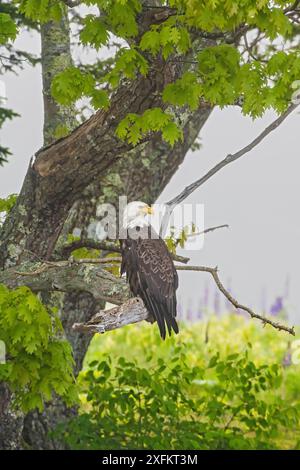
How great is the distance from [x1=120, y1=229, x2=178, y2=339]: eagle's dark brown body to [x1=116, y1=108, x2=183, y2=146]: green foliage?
943 millimetres

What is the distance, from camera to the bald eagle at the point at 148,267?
589 centimetres

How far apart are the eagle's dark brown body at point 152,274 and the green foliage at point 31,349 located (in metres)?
0.73

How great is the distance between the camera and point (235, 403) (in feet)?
38.5

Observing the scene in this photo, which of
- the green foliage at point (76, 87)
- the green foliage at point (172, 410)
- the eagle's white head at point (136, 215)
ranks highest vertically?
the green foliage at point (76, 87)

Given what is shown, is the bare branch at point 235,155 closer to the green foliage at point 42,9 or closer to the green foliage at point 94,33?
the green foliage at point 94,33

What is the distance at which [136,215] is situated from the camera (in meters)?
6.30

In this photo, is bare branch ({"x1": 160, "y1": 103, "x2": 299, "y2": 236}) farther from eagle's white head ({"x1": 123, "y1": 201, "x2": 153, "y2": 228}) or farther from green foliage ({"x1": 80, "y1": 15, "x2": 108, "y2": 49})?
green foliage ({"x1": 80, "y1": 15, "x2": 108, "y2": 49})

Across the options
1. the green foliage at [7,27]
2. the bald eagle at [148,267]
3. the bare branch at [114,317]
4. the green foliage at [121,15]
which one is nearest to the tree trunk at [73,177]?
the green foliage at [121,15]

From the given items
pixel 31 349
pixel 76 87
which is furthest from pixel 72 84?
pixel 31 349

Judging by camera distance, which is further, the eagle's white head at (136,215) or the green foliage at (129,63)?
the eagle's white head at (136,215)

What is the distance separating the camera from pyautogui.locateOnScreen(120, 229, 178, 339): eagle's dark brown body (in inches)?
232

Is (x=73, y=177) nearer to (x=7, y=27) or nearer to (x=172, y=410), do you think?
(x=7, y=27)

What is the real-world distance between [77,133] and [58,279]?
3.88 ft

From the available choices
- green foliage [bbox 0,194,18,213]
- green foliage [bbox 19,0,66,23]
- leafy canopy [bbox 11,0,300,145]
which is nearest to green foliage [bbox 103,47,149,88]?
leafy canopy [bbox 11,0,300,145]
